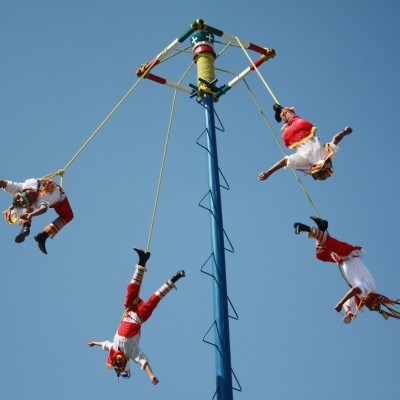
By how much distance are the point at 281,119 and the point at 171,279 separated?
2.45m

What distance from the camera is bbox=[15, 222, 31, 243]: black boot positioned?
7.25m

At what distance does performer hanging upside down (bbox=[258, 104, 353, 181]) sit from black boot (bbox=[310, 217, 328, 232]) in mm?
478

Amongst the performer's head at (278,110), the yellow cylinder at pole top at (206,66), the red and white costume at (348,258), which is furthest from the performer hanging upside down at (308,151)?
the yellow cylinder at pole top at (206,66)

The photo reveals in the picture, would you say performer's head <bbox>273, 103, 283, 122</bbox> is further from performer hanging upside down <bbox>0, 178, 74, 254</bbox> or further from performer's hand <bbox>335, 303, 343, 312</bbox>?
performer hanging upside down <bbox>0, 178, 74, 254</bbox>

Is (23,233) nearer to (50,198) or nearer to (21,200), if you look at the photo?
(21,200)

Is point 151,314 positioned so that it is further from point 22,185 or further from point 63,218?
point 22,185

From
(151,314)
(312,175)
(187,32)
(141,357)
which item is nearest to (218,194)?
(312,175)

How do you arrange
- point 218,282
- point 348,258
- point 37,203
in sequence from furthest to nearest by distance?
point 37,203 < point 348,258 < point 218,282

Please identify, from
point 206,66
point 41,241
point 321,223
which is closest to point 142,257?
point 41,241

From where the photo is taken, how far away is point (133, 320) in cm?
758

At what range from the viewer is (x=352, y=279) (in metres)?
7.32

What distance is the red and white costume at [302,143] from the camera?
7352mm

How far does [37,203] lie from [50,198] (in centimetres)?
17

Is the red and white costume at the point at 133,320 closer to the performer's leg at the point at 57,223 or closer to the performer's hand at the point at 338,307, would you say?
the performer's leg at the point at 57,223
